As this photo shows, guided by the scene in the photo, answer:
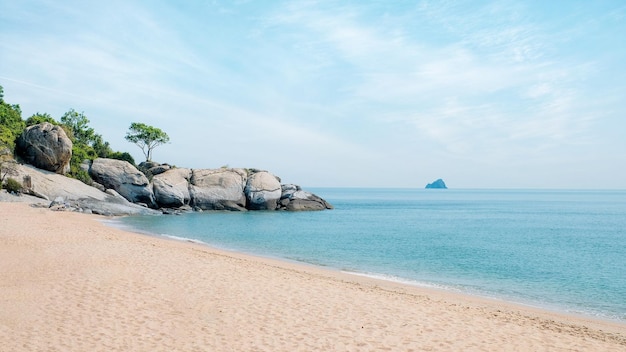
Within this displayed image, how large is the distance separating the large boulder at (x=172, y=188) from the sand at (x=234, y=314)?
37.7m

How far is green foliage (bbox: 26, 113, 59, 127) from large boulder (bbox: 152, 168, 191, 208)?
56.0 feet

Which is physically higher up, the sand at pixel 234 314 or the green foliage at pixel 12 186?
the green foliage at pixel 12 186

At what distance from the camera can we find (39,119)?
61.2 m

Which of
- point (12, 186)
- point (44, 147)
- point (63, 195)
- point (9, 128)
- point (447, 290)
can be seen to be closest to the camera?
point (447, 290)

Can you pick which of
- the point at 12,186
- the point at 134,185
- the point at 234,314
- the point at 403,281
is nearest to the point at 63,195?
the point at 12,186

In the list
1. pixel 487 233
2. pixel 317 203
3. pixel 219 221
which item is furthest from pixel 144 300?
pixel 317 203

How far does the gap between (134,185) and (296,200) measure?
24.5m

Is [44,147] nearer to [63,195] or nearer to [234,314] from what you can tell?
[63,195]

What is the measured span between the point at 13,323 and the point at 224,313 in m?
4.92

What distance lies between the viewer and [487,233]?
44344 millimetres

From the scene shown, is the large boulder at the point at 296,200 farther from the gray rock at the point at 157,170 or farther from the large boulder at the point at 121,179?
the large boulder at the point at 121,179

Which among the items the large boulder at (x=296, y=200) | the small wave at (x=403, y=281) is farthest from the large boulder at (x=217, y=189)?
the small wave at (x=403, y=281)

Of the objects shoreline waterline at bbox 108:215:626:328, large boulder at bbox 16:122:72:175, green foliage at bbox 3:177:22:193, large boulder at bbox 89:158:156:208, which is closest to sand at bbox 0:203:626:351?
shoreline waterline at bbox 108:215:626:328

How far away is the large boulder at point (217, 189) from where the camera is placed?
2382 inches
